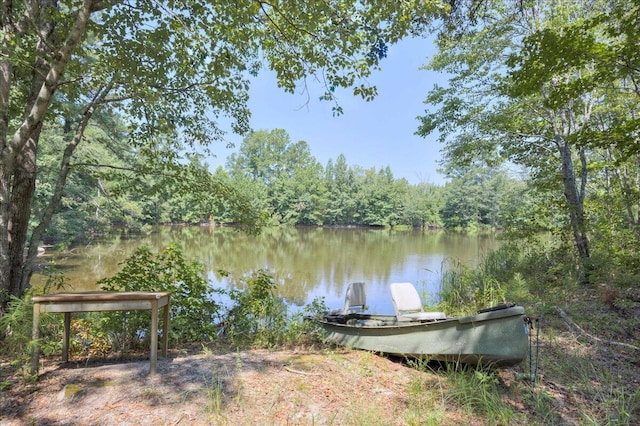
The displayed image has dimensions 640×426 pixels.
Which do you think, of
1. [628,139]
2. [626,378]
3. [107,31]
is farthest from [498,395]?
[107,31]

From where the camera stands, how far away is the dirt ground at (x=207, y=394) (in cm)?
242

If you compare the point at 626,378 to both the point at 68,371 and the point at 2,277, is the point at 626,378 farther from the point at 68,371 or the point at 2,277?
the point at 2,277

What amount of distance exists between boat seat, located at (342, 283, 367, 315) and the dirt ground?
68.9 inches

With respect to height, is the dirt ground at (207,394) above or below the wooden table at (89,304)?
below

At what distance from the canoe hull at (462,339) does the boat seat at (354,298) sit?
0.83 meters

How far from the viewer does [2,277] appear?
150 inches

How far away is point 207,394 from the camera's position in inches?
107

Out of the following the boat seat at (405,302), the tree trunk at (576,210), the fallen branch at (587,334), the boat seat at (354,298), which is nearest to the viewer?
the fallen branch at (587,334)

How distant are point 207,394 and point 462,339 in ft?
8.44

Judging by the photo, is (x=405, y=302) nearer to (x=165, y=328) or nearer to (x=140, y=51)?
(x=165, y=328)

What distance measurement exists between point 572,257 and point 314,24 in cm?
850

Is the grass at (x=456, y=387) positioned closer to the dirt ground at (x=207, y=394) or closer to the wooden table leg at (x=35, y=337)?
the dirt ground at (x=207, y=394)

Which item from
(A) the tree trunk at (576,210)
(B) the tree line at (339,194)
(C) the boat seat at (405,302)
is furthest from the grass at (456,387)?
(B) the tree line at (339,194)

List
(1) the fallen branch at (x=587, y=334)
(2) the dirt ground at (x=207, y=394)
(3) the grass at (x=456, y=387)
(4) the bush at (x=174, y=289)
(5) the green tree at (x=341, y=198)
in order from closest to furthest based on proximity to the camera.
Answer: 1. (2) the dirt ground at (x=207, y=394)
2. (3) the grass at (x=456, y=387)
3. (1) the fallen branch at (x=587, y=334)
4. (4) the bush at (x=174, y=289)
5. (5) the green tree at (x=341, y=198)
